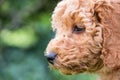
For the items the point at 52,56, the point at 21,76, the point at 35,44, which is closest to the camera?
the point at 52,56

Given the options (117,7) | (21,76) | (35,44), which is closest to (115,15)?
(117,7)

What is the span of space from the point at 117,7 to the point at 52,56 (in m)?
0.80

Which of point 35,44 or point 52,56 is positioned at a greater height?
point 52,56

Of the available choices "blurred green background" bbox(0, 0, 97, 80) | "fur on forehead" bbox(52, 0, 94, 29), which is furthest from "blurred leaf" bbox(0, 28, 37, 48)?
"fur on forehead" bbox(52, 0, 94, 29)

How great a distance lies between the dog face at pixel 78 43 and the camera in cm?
711

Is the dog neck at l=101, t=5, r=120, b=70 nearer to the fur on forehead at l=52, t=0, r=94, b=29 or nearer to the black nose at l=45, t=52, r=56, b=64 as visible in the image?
the fur on forehead at l=52, t=0, r=94, b=29

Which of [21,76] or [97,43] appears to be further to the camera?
[21,76]

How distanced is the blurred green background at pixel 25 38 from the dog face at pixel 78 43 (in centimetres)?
444

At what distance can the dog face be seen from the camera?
711 centimetres

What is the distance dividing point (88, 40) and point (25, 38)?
20.3 feet

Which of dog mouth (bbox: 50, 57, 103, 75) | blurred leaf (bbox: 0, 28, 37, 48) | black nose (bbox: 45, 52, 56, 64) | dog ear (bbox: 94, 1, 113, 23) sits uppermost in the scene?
dog ear (bbox: 94, 1, 113, 23)

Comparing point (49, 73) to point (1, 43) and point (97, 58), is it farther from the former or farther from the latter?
point (97, 58)

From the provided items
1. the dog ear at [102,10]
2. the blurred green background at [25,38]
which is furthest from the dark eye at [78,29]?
the blurred green background at [25,38]

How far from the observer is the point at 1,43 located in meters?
13.0
